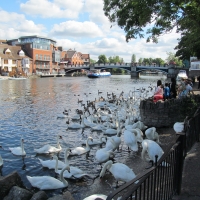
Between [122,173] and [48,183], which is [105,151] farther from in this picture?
[48,183]

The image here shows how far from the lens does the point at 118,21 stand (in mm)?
12766

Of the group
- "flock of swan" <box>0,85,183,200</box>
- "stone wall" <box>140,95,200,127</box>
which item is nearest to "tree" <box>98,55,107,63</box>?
"flock of swan" <box>0,85,183,200</box>

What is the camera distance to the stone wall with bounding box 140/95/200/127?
42.7ft

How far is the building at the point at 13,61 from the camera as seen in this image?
76938 millimetres

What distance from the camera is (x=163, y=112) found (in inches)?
524

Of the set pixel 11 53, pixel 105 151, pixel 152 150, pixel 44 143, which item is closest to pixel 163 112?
pixel 105 151

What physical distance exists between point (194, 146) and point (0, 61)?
249ft

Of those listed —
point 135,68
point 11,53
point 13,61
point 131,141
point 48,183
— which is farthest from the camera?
point 135,68

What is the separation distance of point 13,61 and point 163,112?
75.6 metres

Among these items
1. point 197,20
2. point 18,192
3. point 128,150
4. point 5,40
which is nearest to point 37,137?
point 128,150

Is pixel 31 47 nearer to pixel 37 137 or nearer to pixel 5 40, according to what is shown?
pixel 5 40

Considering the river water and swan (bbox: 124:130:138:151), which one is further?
swan (bbox: 124:130:138:151)

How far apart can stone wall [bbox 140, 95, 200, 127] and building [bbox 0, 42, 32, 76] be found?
6720 centimetres

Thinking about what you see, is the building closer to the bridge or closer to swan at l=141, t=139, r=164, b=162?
the bridge
